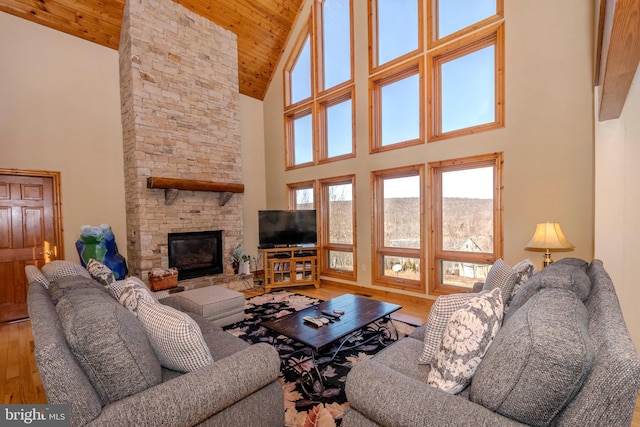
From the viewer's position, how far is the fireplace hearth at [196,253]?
4805 millimetres

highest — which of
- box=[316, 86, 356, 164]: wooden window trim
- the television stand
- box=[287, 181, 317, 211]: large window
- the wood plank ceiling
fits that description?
the wood plank ceiling

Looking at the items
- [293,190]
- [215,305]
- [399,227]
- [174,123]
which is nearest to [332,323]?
[215,305]

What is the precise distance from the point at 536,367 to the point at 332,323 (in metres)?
1.84

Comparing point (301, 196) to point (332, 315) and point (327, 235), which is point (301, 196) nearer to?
point (327, 235)

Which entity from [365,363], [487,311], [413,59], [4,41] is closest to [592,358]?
[487,311]

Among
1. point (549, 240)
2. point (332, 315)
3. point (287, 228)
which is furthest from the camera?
point (287, 228)

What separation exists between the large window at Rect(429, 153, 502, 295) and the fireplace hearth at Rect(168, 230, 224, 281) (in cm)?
370

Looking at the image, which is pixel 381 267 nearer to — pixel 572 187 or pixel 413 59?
pixel 572 187

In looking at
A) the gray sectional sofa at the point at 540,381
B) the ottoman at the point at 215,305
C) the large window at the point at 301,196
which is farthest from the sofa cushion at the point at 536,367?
the large window at the point at 301,196

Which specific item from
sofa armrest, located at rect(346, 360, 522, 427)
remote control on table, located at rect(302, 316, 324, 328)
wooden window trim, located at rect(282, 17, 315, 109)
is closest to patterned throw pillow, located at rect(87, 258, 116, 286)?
remote control on table, located at rect(302, 316, 324, 328)

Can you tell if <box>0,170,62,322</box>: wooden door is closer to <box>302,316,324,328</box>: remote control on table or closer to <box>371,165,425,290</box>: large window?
<box>302,316,324,328</box>: remote control on table

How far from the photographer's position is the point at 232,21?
17.5 ft

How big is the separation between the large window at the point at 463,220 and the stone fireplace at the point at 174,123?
3.58m

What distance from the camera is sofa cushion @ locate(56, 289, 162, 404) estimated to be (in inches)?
43.3
